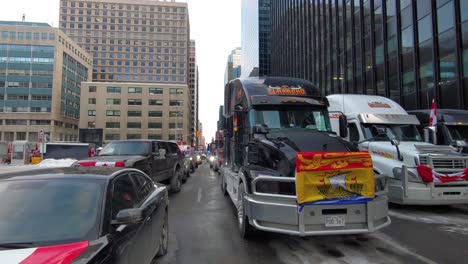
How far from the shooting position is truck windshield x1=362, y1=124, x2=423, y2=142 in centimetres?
1019

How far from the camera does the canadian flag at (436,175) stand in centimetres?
823

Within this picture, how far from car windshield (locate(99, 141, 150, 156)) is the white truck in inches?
238

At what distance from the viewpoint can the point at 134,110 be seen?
111 metres

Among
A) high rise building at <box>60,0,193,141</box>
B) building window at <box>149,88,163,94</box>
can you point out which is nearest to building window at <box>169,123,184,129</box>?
building window at <box>149,88,163,94</box>

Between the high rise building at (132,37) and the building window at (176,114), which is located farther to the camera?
the high rise building at (132,37)

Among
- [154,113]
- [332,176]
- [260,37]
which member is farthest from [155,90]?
[332,176]

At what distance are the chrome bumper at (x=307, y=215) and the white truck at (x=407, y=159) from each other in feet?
11.7

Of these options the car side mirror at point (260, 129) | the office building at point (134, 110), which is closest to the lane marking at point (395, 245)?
the car side mirror at point (260, 129)

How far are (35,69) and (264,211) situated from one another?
114 meters

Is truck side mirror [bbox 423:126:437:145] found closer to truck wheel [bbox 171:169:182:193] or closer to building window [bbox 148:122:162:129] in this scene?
truck wheel [bbox 171:169:182:193]

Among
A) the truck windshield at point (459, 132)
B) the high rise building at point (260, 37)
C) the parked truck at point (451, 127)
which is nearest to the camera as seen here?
the parked truck at point (451, 127)

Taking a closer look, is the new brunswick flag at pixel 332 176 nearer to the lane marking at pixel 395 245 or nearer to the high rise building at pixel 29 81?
the lane marking at pixel 395 245

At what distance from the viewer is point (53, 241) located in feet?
9.09

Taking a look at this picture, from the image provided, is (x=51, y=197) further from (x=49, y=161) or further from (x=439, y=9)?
(x=49, y=161)
